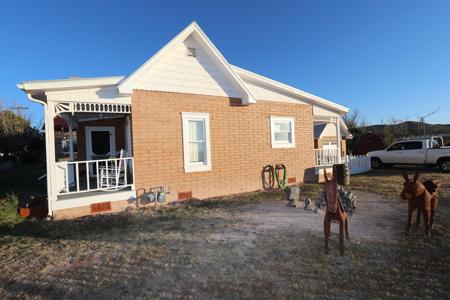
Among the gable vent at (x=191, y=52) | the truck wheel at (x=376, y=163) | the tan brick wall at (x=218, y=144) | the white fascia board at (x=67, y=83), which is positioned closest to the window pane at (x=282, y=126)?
the tan brick wall at (x=218, y=144)

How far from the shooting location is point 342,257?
4.53 metres

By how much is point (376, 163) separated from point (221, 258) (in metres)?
16.9

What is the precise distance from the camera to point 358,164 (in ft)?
56.1

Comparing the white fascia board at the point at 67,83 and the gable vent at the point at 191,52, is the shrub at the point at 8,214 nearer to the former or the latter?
the white fascia board at the point at 67,83

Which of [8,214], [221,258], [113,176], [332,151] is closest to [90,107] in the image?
[113,176]

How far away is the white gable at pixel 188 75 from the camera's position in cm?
844

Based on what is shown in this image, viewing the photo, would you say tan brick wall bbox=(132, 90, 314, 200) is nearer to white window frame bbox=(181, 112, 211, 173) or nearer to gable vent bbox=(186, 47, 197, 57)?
white window frame bbox=(181, 112, 211, 173)

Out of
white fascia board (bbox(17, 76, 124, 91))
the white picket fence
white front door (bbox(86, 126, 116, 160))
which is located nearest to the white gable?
white fascia board (bbox(17, 76, 124, 91))

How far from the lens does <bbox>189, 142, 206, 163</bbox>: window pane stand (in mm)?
9281

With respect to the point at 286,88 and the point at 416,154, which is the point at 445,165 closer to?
the point at 416,154

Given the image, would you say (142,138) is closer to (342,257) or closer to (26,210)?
(26,210)

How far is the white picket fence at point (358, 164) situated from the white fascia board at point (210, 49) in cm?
895

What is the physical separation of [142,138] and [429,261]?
22.0ft

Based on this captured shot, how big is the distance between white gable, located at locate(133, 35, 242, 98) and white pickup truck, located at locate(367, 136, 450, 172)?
40.4ft
